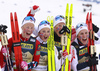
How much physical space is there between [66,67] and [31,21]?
1168mm

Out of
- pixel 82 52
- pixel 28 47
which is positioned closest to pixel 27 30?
pixel 28 47

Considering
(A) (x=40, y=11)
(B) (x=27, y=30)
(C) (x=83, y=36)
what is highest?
(A) (x=40, y=11)

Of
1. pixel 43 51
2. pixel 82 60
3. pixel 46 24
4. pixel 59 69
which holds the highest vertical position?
pixel 46 24

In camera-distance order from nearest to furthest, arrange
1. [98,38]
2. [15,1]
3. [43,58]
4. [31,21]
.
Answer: [31,21] < [43,58] < [98,38] < [15,1]

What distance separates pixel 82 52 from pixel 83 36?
0.32m

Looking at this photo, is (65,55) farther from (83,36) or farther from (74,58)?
(83,36)

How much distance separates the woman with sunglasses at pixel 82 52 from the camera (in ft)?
9.71

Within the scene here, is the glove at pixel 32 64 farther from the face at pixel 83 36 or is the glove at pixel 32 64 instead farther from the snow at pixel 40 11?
the snow at pixel 40 11

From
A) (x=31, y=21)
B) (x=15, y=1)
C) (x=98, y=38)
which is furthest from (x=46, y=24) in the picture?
(x=15, y=1)

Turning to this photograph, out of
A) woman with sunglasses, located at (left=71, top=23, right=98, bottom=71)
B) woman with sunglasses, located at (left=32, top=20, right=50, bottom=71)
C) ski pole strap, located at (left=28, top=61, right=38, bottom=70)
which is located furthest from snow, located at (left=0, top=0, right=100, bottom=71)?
ski pole strap, located at (left=28, top=61, right=38, bottom=70)

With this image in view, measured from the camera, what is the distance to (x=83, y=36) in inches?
118

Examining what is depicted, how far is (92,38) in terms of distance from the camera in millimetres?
3129

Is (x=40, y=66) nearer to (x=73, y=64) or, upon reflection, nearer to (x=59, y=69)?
(x=59, y=69)

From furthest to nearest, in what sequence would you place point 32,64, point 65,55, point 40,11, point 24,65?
1. point 40,11
2. point 65,55
3. point 32,64
4. point 24,65
